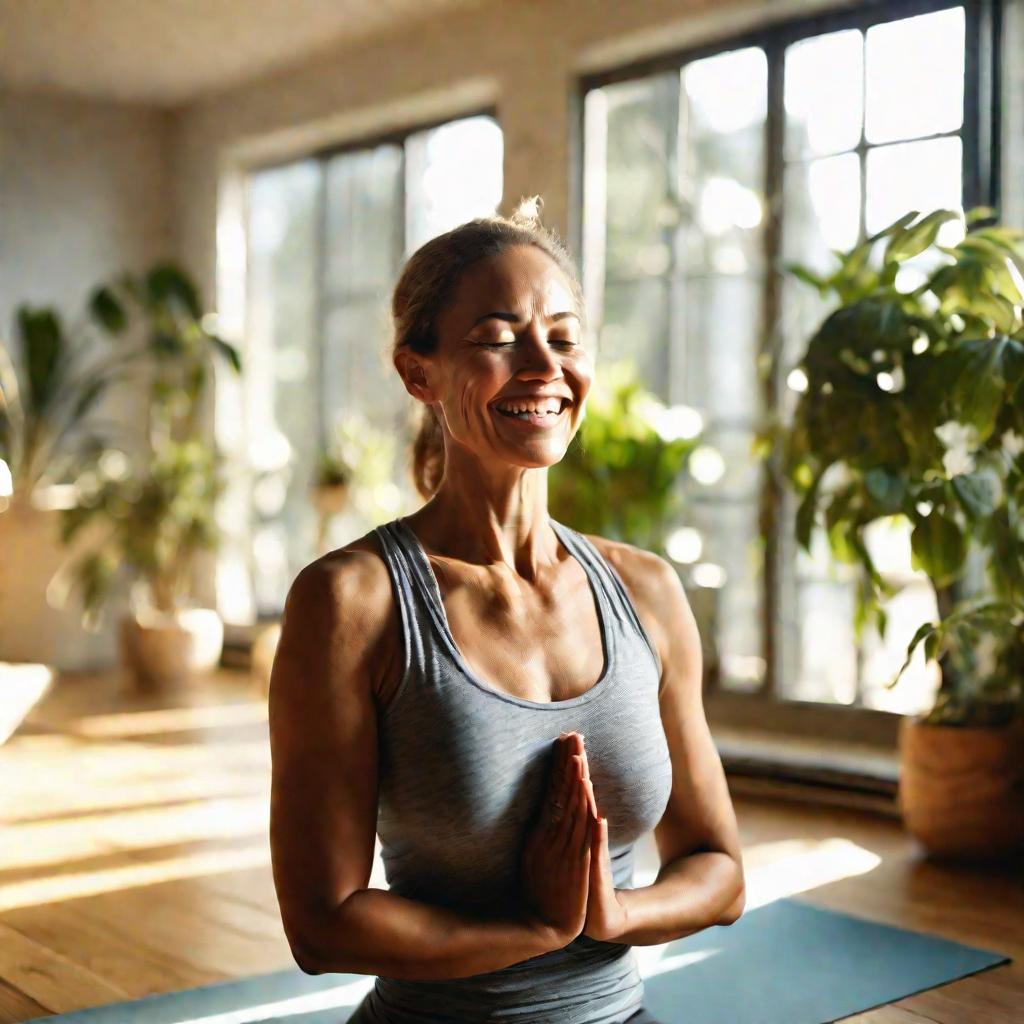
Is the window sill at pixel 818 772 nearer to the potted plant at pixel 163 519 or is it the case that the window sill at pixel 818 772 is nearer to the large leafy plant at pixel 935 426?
the large leafy plant at pixel 935 426

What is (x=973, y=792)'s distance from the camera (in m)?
3.33

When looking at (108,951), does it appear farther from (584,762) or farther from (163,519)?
(163,519)

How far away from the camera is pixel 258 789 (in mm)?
4227

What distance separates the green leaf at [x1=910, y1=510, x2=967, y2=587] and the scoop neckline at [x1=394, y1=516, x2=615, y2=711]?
1.65 m

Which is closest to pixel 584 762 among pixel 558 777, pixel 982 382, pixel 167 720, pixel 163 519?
pixel 558 777

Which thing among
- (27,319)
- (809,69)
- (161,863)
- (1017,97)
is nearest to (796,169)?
(809,69)

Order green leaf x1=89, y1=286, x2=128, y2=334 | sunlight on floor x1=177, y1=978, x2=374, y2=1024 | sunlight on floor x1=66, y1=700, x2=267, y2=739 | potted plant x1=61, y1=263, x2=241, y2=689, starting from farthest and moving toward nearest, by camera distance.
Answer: green leaf x1=89, y1=286, x2=128, y2=334, potted plant x1=61, y1=263, x2=241, y2=689, sunlight on floor x1=66, y1=700, x2=267, y2=739, sunlight on floor x1=177, y1=978, x2=374, y2=1024

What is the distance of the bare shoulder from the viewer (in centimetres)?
→ 141

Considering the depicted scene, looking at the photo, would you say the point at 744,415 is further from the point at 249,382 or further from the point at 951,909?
the point at 249,382

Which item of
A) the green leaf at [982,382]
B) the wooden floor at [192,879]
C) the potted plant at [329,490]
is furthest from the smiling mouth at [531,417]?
the potted plant at [329,490]

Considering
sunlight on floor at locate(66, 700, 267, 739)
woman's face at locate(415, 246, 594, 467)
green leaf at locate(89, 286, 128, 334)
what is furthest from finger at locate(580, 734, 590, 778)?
green leaf at locate(89, 286, 128, 334)

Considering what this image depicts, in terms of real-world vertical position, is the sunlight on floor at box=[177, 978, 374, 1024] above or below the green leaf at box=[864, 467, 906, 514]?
below

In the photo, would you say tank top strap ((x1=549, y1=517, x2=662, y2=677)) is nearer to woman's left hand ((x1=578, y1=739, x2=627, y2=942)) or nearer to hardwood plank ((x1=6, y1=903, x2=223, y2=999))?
woman's left hand ((x1=578, y1=739, x2=627, y2=942))

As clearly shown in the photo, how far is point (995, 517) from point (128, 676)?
436 centimetres
